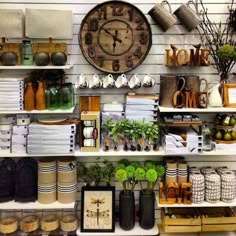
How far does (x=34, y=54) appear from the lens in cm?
273

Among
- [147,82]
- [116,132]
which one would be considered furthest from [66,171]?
[147,82]

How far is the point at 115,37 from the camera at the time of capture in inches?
112

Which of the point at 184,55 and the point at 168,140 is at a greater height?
the point at 184,55

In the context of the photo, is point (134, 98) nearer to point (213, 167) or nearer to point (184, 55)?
point (184, 55)

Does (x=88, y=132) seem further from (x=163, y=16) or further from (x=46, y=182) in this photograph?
(x=163, y=16)

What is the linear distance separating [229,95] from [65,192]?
5.09 feet

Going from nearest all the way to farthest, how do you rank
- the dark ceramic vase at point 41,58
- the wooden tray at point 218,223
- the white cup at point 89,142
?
the dark ceramic vase at point 41,58, the white cup at point 89,142, the wooden tray at point 218,223

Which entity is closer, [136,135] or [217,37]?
[136,135]

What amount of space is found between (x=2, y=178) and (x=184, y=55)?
5.82 ft

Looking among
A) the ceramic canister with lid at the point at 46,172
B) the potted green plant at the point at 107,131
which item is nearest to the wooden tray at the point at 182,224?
the potted green plant at the point at 107,131

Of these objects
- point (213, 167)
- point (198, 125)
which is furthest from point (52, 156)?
point (213, 167)

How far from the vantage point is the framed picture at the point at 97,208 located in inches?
113

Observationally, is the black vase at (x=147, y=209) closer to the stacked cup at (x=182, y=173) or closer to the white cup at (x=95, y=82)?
the stacked cup at (x=182, y=173)

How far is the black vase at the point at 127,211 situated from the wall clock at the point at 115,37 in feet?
3.45
